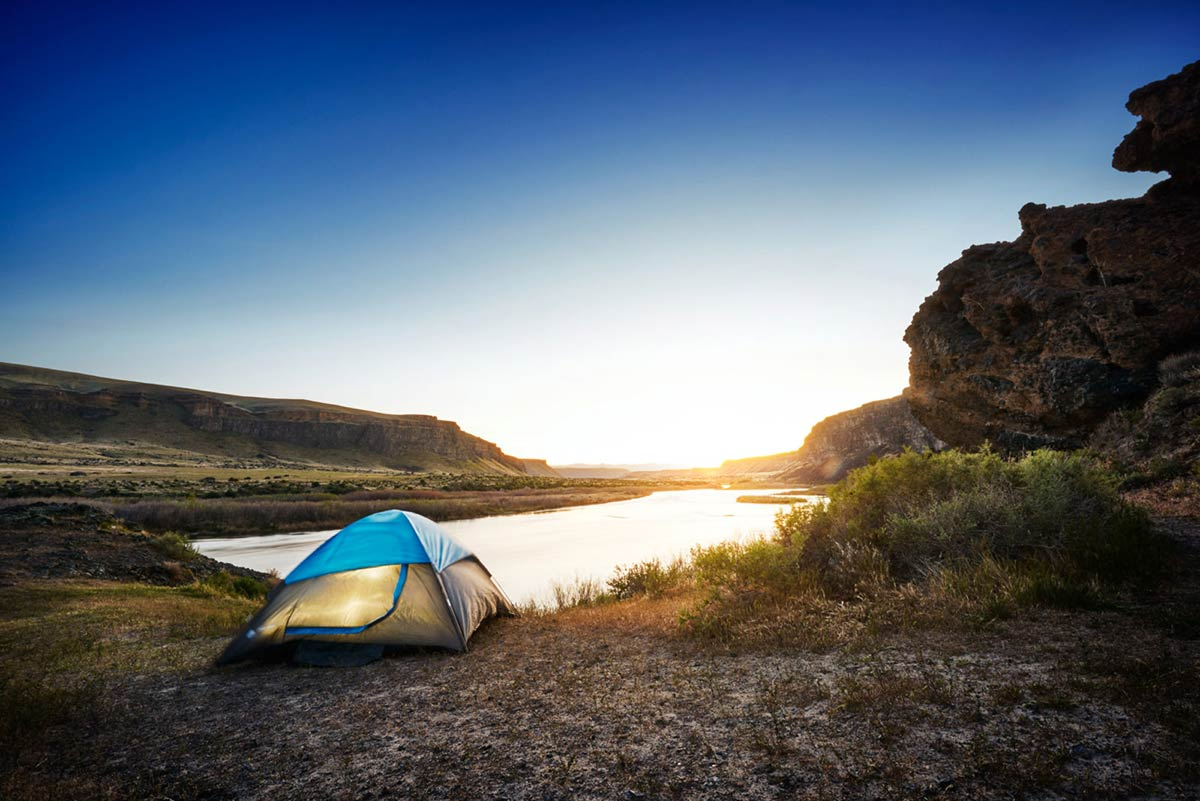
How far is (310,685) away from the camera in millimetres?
6484

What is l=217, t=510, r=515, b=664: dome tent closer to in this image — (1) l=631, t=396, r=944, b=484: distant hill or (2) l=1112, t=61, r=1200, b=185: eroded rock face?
(2) l=1112, t=61, r=1200, b=185: eroded rock face

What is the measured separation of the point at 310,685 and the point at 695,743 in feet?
16.2

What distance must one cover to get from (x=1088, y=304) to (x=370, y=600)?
69.6 ft

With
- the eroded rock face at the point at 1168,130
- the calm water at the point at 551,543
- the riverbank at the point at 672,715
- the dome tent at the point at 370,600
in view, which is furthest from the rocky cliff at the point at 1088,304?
the dome tent at the point at 370,600

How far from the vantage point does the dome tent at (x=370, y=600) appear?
25.1ft

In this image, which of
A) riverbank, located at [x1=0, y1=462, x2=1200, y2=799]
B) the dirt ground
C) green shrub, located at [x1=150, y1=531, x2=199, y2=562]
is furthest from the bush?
green shrub, located at [x1=150, y1=531, x2=199, y2=562]

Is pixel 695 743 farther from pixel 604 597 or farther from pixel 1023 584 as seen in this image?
pixel 604 597

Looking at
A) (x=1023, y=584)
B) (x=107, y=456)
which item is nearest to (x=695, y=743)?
(x=1023, y=584)

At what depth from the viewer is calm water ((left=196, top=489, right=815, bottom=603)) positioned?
19.7 metres

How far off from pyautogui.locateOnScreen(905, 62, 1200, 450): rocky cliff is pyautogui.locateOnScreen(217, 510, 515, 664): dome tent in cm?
1865

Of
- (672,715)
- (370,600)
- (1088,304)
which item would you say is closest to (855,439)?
(1088,304)

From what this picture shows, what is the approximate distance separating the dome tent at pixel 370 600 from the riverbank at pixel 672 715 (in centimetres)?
41

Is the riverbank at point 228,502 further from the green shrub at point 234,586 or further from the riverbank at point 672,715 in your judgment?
the riverbank at point 672,715

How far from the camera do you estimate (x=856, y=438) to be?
88750 millimetres
